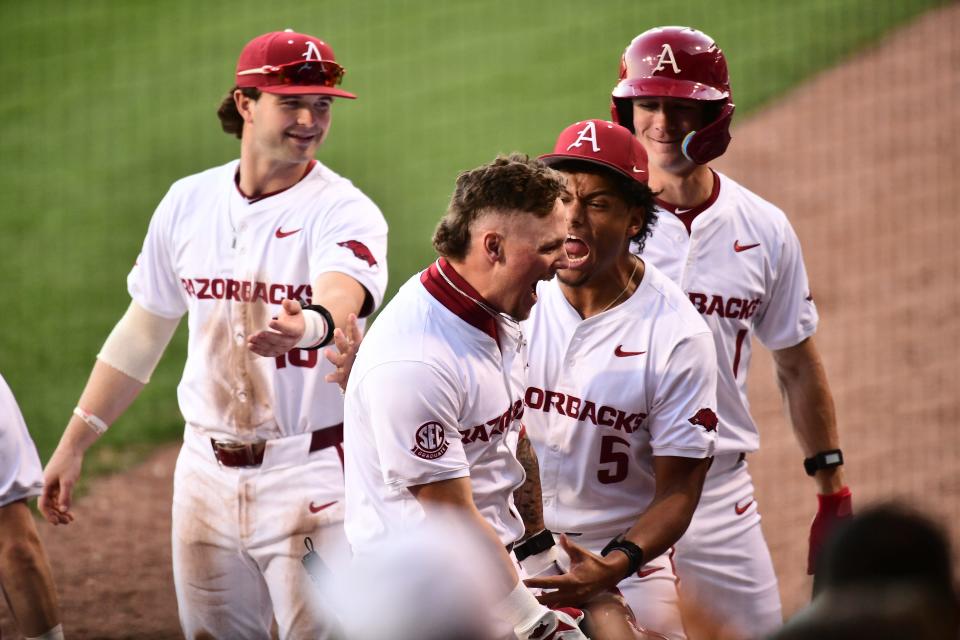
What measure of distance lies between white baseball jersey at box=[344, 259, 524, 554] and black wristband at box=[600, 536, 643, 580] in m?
0.27

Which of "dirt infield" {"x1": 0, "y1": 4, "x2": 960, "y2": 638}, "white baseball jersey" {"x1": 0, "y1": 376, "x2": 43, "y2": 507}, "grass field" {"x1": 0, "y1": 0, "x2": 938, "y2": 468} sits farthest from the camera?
"grass field" {"x1": 0, "y1": 0, "x2": 938, "y2": 468}

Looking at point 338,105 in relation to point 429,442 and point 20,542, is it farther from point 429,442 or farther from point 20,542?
point 429,442

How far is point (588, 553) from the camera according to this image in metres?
3.34

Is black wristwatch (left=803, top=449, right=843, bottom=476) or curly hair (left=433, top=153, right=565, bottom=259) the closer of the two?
curly hair (left=433, top=153, right=565, bottom=259)

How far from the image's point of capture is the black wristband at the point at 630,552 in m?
3.39

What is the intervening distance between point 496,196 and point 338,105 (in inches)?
491

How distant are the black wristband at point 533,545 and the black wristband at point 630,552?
0.17 metres

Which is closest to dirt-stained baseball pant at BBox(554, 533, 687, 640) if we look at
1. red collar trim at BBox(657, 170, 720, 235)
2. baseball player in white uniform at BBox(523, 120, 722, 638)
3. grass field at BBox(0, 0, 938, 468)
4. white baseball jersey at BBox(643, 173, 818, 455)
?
baseball player in white uniform at BBox(523, 120, 722, 638)

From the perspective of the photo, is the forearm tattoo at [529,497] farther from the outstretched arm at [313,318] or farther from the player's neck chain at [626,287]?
the outstretched arm at [313,318]

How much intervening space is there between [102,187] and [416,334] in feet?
36.1

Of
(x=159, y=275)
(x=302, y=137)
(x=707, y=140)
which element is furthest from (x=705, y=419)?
(x=159, y=275)

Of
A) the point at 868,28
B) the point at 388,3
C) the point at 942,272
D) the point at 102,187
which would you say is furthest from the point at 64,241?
the point at 868,28

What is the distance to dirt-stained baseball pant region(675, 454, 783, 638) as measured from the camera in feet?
13.5

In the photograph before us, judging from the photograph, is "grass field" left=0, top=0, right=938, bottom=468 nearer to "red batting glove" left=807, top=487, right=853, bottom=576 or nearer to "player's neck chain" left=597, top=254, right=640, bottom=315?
"red batting glove" left=807, top=487, right=853, bottom=576
